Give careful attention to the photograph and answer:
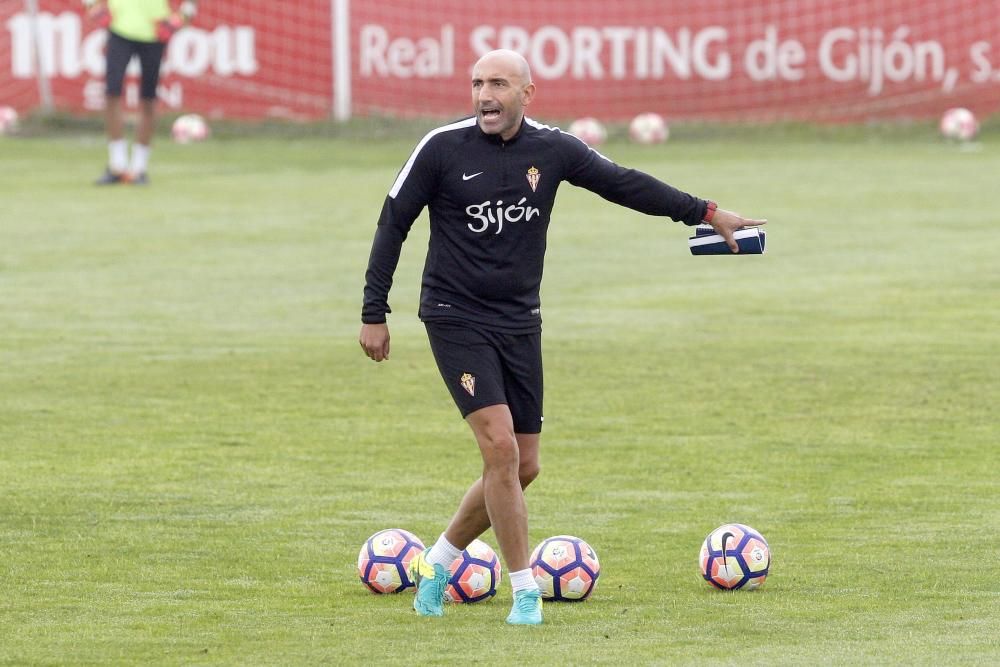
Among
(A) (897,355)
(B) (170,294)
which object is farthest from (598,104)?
(A) (897,355)

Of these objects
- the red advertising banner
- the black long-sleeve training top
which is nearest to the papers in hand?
the black long-sleeve training top

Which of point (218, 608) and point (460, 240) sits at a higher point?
point (460, 240)

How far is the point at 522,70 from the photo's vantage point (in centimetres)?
738

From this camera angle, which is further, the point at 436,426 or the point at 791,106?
the point at 791,106

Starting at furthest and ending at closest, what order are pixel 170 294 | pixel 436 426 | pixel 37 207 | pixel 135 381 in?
pixel 37 207 < pixel 170 294 < pixel 135 381 < pixel 436 426

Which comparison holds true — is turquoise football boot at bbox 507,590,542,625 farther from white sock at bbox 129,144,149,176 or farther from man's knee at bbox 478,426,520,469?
white sock at bbox 129,144,149,176

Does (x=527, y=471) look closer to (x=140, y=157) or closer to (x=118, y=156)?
(x=140, y=157)

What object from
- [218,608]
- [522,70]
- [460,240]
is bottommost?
[218,608]

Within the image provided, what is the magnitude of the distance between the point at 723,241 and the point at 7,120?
2435 cm

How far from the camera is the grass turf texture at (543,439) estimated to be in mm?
7344

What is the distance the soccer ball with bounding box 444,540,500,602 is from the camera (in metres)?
7.83

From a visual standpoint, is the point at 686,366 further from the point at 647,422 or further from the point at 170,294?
the point at 170,294

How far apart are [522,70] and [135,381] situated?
6315 millimetres

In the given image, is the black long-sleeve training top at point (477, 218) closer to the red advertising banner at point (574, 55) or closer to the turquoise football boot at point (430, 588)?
the turquoise football boot at point (430, 588)
